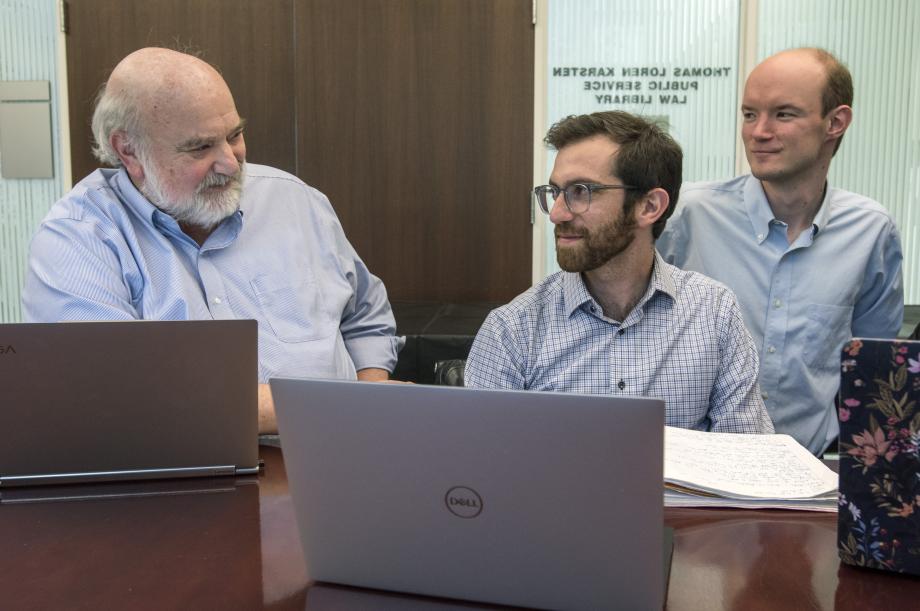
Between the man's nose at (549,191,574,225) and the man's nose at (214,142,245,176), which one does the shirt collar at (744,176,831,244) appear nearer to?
the man's nose at (549,191,574,225)

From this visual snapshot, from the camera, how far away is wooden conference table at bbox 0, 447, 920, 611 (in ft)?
2.85

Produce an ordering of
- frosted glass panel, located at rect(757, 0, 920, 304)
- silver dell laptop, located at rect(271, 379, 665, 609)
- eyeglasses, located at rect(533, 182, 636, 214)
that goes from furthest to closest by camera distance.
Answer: frosted glass panel, located at rect(757, 0, 920, 304)
eyeglasses, located at rect(533, 182, 636, 214)
silver dell laptop, located at rect(271, 379, 665, 609)

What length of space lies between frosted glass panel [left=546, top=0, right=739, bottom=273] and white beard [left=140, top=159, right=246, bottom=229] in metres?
2.25

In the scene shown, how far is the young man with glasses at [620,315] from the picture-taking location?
1.76 metres

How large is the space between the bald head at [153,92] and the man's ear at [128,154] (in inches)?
0.5

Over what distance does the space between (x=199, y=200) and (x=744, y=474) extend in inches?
52.7

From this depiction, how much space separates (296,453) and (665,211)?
1.30m

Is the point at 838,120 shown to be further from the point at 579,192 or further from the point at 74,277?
the point at 74,277

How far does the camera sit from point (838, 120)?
226 centimetres

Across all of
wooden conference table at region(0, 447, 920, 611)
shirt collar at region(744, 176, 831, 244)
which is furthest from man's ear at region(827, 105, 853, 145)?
wooden conference table at region(0, 447, 920, 611)

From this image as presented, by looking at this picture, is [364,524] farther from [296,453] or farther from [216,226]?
[216,226]

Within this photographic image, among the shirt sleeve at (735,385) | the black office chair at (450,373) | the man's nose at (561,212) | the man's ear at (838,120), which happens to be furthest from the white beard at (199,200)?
the man's ear at (838,120)

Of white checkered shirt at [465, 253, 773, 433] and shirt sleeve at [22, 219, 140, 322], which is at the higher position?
shirt sleeve at [22, 219, 140, 322]

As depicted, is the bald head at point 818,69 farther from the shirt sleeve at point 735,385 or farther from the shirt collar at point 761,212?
the shirt sleeve at point 735,385
